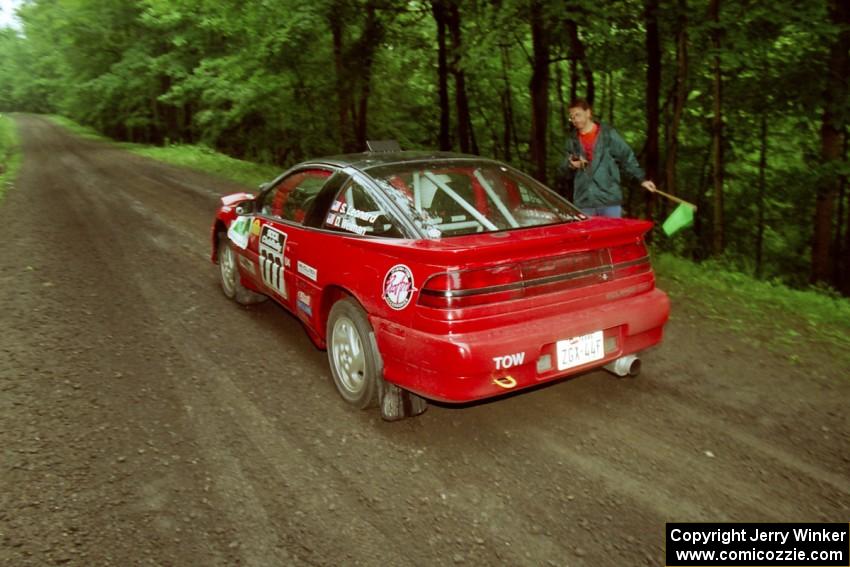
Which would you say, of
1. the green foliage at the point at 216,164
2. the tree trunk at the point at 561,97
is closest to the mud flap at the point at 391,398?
the green foliage at the point at 216,164

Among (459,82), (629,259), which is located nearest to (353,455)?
(629,259)

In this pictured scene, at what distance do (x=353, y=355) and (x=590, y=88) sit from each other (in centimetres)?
1130

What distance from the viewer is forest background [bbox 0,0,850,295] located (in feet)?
28.0

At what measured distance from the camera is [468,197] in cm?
385

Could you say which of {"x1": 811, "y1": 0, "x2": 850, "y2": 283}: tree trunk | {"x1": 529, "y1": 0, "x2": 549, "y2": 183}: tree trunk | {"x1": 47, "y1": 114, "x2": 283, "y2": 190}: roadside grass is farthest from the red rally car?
{"x1": 47, "y1": 114, "x2": 283, "y2": 190}: roadside grass

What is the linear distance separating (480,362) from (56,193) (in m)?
13.4

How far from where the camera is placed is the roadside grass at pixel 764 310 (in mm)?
4820

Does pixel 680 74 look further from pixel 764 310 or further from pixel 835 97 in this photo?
pixel 764 310

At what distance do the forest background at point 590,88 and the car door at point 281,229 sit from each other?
484 centimetres

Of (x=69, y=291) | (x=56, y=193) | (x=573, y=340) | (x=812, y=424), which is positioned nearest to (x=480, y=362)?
(x=573, y=340)

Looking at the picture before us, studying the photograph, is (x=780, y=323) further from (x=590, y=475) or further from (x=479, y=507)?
(x=479, y=507)

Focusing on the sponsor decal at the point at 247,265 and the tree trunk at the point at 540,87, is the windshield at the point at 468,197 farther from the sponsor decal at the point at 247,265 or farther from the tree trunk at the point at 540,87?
the tree trunk at the point at 540,87

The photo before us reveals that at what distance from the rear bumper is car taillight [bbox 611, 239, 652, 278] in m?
0.21

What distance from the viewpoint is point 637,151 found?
1580 cm
